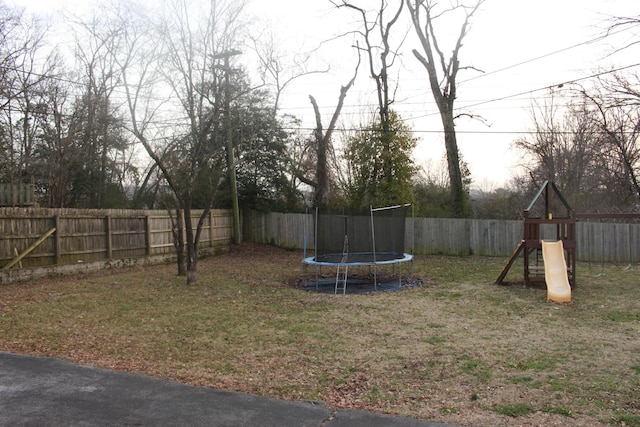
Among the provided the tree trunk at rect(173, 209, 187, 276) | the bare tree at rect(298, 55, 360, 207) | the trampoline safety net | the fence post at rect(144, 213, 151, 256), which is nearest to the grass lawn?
the tree trunk at rect(173, 209, 187, 276)

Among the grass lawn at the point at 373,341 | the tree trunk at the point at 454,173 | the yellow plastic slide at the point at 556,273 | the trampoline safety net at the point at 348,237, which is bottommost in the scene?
the grass lawn at the point at 373,341

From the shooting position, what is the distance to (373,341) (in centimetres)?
698

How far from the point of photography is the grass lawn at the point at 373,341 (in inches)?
186

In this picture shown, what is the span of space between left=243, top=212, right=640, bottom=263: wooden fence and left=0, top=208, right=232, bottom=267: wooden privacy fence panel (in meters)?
4.45

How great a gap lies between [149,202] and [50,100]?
18.4ft

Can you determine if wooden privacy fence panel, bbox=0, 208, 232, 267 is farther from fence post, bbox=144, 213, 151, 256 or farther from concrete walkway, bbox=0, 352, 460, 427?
concrete walkway, bbox=0, 352, 460, 427

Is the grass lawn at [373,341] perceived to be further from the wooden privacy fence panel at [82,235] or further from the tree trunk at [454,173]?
the tree trunk at [454,173]

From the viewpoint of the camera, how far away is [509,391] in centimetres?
486

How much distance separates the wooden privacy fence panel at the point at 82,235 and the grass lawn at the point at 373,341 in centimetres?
126

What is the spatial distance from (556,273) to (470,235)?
897cm

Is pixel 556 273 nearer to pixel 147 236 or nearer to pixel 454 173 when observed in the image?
pixel 454 173

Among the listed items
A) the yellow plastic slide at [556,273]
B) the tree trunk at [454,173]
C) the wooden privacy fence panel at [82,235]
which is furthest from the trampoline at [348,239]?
the tree trunk at [454,173]

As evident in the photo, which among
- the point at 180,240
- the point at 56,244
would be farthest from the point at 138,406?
the point at 56,244

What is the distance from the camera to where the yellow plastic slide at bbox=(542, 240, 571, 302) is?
32.8ft
